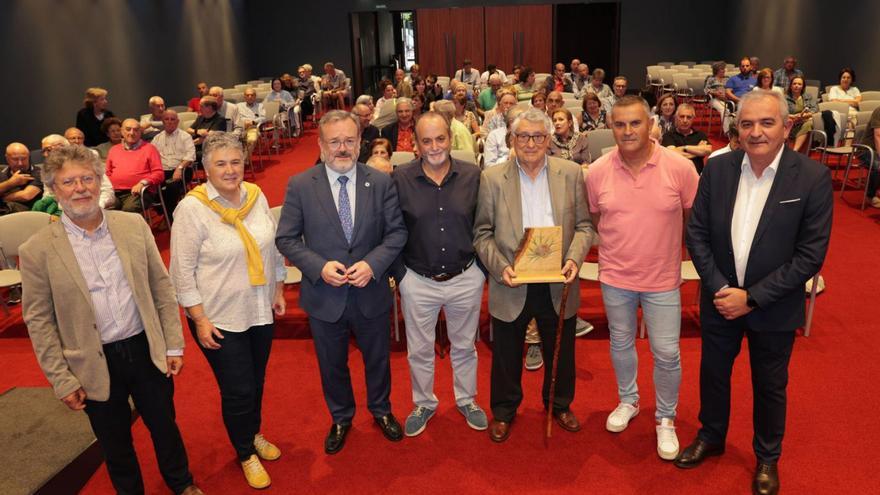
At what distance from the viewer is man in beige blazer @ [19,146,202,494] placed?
2.31 metres

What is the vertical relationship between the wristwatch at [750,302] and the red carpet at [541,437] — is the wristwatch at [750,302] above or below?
above

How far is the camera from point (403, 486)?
3.07 m

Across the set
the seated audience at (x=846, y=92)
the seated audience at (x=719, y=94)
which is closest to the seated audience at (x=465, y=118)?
the seated audience at (x=719, y=94)

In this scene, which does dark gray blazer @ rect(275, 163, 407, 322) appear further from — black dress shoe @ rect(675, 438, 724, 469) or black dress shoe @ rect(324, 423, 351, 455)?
black dress shoe @ rect(675, 438, 724, 469)

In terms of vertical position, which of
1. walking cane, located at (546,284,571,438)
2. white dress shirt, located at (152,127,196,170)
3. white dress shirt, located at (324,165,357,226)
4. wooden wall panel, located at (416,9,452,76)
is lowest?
walking cane, located at (546,284,571,438)

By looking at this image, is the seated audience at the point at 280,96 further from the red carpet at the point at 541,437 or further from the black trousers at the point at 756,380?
the black trousers at the point at 756,380

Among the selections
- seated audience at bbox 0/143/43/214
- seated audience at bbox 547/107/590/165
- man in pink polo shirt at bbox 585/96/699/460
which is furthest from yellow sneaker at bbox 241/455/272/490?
seated audience at bbox 0/143/43/214

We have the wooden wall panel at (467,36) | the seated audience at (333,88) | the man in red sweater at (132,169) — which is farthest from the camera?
the wooden wall panel at (467,36)

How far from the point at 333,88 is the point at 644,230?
560 inches

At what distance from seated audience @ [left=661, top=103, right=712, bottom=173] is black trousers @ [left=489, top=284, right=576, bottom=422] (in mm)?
2989

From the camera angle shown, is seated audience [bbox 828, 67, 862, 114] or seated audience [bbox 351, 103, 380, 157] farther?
seated audience [bbox 828, 67, 862, 114]

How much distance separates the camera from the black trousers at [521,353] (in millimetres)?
3113

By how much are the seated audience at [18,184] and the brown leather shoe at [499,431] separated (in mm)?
5350

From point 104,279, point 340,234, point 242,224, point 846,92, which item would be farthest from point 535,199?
point 846,92
